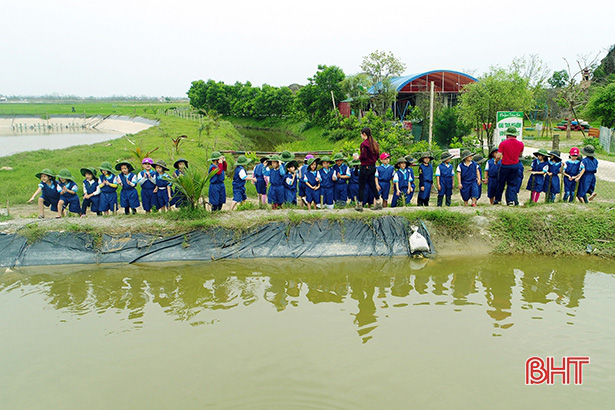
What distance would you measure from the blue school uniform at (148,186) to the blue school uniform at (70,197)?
56.8 inches

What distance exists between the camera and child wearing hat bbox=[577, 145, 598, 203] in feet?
30.0

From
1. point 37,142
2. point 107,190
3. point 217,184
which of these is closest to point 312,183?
point 217,184

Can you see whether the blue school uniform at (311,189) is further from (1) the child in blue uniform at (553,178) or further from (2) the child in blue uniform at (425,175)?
(1) the child in blue uniform at (553,178)

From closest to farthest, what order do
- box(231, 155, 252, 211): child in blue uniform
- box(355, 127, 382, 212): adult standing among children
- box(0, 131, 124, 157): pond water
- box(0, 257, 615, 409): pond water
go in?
box(0, 257, 615, 409): pond water → box(355, 127, 382, 212): adult standing among children → box(231, 155, 252, 211): child in blue uniform → box(0, 131, 124, 157): pond water

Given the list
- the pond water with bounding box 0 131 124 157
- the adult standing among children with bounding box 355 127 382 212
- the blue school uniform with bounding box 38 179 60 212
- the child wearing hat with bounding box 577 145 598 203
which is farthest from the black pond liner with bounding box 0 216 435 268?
the pond water with bounding box 0 131 124 157

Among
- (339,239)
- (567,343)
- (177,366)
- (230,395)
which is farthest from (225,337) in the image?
(567,343)

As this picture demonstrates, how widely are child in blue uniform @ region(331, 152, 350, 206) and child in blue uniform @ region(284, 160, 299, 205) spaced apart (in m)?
0.87

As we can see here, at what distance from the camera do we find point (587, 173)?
9.33 metres

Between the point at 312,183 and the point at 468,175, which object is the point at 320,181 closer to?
the point at 312,183

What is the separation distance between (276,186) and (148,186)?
2.68 m

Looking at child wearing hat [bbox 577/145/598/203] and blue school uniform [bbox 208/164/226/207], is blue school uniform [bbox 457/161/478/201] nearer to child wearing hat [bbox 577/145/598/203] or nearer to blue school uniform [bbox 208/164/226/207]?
child wearing hat [bbox 577/145/598/203]

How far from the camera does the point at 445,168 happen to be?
945 centimetres

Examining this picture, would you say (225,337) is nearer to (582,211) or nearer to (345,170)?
(345,170)

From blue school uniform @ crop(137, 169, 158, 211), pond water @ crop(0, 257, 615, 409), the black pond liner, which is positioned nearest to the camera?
pond water @ crop(0, 257, 615, 409)
